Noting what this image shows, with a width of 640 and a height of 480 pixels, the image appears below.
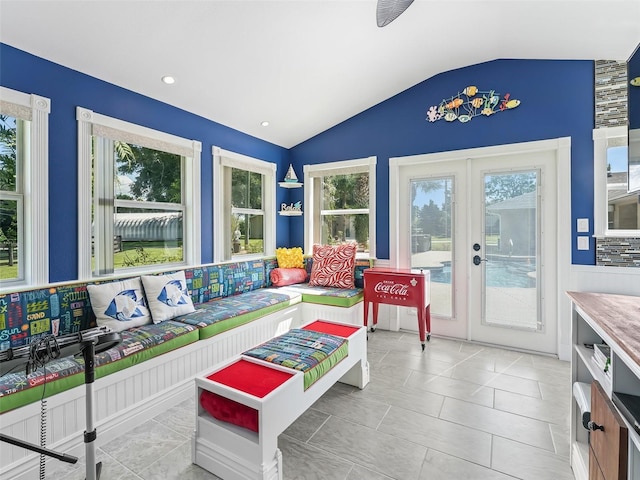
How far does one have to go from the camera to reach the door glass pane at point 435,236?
379 centimetres

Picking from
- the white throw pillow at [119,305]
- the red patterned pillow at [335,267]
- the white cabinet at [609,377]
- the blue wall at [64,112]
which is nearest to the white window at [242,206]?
the red patterned pillow at [335,267]

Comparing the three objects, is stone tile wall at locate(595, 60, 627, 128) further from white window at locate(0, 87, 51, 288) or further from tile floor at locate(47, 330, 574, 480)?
white window at locate(0, 87, 51, 288)

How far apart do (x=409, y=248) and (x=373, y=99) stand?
1913mm

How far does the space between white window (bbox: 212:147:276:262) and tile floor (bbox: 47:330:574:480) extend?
6.53ft

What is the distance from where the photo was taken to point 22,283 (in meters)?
2.30

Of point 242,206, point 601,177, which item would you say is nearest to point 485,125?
point 601,177

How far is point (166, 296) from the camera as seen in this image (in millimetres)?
2752

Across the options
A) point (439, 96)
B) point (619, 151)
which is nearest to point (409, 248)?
point (439, 96)

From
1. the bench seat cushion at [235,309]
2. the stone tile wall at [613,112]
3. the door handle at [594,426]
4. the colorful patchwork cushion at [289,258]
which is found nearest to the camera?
the door handle at [594,426]

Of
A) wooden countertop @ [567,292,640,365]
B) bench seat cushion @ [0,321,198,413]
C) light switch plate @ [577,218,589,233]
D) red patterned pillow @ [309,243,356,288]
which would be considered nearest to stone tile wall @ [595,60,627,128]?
light switch plate @ [577,218,589,233]

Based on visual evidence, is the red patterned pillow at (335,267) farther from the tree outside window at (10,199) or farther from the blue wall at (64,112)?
the tree outside window at (10,199)

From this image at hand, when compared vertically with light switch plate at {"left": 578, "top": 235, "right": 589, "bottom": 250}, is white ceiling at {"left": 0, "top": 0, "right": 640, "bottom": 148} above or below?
above

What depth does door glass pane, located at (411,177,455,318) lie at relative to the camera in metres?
3.79

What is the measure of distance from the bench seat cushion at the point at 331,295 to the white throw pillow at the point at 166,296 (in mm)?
1365
